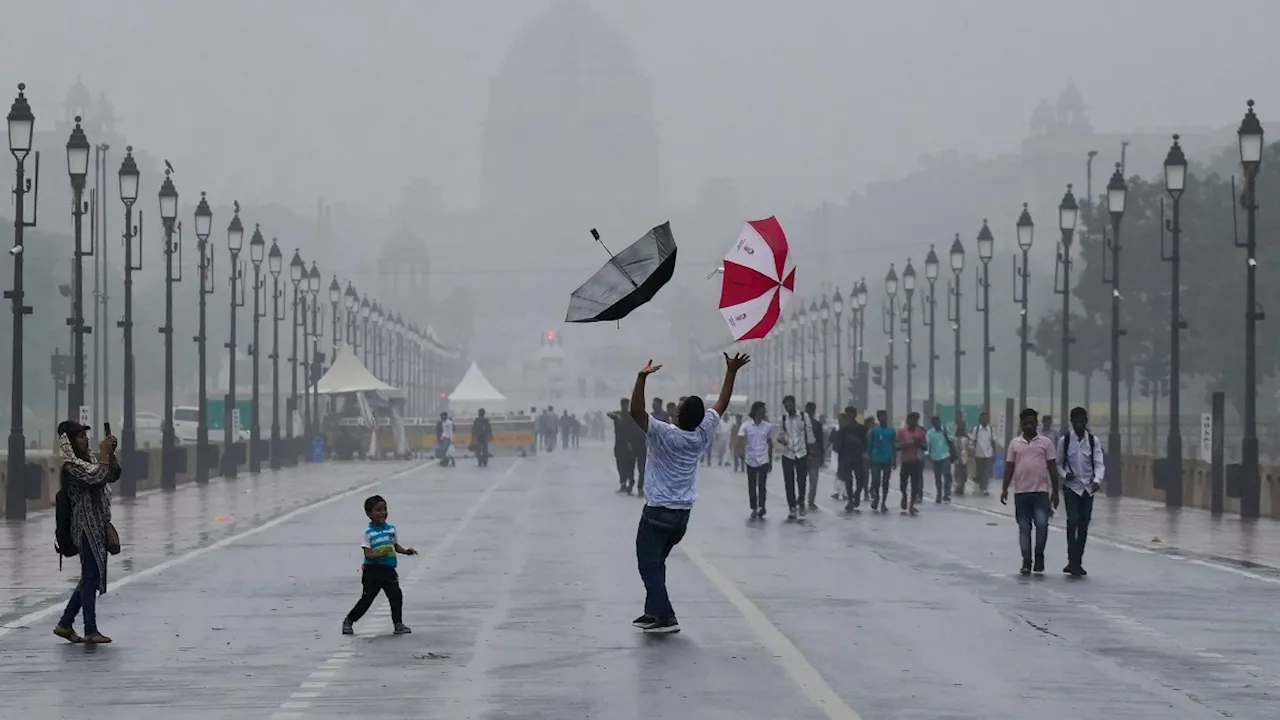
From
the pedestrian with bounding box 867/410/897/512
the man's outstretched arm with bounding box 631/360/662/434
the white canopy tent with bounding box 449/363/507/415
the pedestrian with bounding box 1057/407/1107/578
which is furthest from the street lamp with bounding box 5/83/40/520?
the white canopy tent with bounding box 449/363/507/415

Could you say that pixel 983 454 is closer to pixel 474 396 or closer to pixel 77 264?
pixel 77 264

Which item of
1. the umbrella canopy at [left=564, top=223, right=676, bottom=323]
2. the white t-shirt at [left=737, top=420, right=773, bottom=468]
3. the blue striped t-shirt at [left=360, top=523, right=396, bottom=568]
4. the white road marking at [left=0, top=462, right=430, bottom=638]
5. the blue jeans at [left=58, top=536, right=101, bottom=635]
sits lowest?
the white road marking at [left=0, top=462, right=430, bottom=638]

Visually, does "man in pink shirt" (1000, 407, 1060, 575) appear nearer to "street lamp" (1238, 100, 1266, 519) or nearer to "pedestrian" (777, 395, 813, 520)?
"pedestrian" (777, 395, 813, 520)

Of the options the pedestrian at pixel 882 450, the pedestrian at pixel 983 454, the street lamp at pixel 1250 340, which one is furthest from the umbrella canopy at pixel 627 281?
the pedestrian at pixel 983 454

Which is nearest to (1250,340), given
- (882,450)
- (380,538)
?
Answer: (882,450)

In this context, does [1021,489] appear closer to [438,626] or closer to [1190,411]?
[438,626]

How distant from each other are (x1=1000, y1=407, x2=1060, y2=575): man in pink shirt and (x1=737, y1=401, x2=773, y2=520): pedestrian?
35.3 ft

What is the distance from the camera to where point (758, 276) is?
17719mm

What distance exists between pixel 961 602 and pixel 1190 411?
98.8 m

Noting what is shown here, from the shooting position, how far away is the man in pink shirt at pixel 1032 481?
80.1 feet

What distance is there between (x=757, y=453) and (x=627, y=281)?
19435mm

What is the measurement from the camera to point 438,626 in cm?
1820

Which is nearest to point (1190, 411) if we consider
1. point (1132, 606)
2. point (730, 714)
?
point (1132, 606)

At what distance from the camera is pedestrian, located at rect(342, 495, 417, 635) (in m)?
17.4
